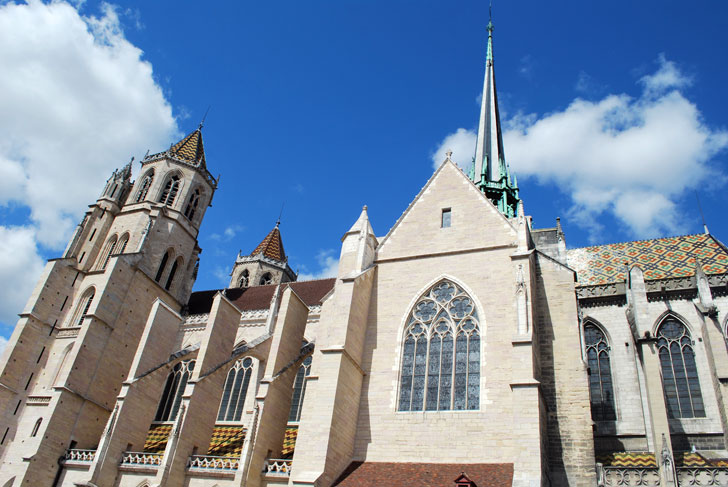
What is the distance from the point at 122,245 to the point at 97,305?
4.85 m

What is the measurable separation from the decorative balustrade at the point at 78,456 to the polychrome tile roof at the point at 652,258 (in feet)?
58.1

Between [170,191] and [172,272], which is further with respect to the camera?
[170,191]

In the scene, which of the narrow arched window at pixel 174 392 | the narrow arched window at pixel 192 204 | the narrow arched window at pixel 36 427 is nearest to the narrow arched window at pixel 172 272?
the narrow arched window at pixel 192 204

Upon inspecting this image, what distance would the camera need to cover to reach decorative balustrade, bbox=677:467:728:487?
11516mm

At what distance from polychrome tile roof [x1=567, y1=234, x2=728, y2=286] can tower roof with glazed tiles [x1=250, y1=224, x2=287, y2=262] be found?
2090 centimetres

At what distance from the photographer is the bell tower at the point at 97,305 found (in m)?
19.0

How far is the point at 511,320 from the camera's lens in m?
13.4

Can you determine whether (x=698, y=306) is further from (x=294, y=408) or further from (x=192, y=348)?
(x=192, y=348)

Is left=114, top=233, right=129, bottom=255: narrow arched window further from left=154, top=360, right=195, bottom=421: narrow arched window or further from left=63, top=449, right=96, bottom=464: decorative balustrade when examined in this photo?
left=63, top=449, right=96, bottom=464: decorative balustrade

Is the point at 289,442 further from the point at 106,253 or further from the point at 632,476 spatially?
the point at 106,253

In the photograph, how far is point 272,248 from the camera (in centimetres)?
3791

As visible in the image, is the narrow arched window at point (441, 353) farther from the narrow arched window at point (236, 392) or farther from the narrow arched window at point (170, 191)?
the narrow arched window at point (170, 191)

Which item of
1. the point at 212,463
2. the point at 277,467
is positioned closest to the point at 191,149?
the point at 212,463

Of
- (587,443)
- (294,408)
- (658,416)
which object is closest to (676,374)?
(658,416)
